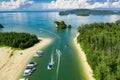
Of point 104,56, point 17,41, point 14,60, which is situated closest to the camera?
point 104,56

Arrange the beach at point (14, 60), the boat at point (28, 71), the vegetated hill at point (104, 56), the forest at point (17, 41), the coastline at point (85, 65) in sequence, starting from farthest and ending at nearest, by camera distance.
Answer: the forest at point (17, 41) → the beach at point (14, 60) → the boat at point (28, 71) → the coastline at point (85, 65) → the vegetated hill at point (104, 56)

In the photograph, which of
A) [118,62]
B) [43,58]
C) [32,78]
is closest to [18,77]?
[32,78]

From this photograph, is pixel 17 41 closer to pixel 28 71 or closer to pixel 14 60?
pixel 14 60

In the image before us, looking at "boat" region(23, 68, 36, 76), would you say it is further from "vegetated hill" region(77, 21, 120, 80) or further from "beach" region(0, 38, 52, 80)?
"vegetated hill" region(77, 21, 120, 80)

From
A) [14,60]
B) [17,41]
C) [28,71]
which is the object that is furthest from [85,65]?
[17,41]

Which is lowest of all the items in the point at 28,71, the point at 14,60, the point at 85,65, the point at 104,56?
the point at 85,65

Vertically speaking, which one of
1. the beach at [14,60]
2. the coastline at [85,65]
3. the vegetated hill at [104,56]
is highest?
the vegetated hill at [104,56]

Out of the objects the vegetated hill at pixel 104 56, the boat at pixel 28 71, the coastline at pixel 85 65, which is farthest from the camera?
the boat at pixel 28 71

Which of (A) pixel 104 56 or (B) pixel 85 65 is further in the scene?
(B) pixel 85 65

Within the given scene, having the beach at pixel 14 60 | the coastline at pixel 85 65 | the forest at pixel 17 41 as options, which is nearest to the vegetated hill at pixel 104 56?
the coastline at pixel 85 65

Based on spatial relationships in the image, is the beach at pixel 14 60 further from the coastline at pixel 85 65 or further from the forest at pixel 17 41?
the coastline at pixel 85 65
